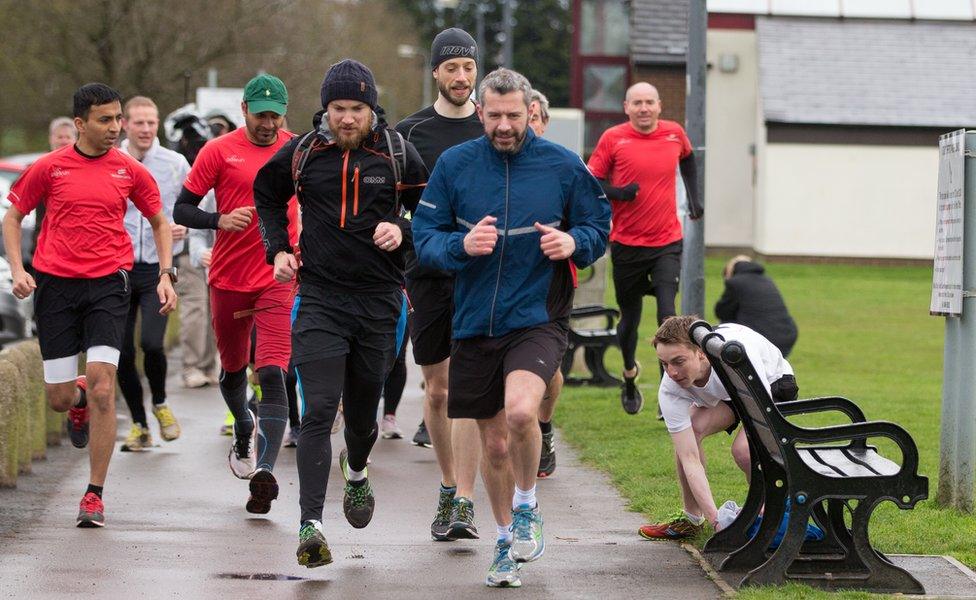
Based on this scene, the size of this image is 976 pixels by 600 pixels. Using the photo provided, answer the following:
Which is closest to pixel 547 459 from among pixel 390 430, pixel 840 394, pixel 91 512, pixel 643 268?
pixel 390 430

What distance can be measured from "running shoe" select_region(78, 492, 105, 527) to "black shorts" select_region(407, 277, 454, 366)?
1697 millimetres

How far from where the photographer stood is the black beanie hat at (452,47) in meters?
8.37

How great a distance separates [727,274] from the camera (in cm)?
1558

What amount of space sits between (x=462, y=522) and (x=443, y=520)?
15cm

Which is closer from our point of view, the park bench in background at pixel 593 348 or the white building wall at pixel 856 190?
the park bench in background at pixel 593 348

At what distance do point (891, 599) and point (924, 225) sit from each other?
35010 millimetres

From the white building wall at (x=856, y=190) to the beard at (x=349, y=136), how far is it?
3428 cm

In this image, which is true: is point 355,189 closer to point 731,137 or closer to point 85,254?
point 85,254

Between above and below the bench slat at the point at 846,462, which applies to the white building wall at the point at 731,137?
above

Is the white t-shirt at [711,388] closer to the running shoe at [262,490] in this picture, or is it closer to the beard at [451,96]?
the beard at [451,96]

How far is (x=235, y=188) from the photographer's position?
886 cm

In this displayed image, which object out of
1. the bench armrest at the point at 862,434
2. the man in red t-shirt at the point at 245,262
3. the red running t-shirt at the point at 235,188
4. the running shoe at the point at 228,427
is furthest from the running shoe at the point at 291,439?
the bench armrest at the point at 862,434

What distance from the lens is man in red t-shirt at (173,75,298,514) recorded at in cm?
854

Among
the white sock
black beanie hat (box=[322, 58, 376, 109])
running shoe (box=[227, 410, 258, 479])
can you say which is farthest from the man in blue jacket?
running shoe (box=[227, 410, 258, 479])
